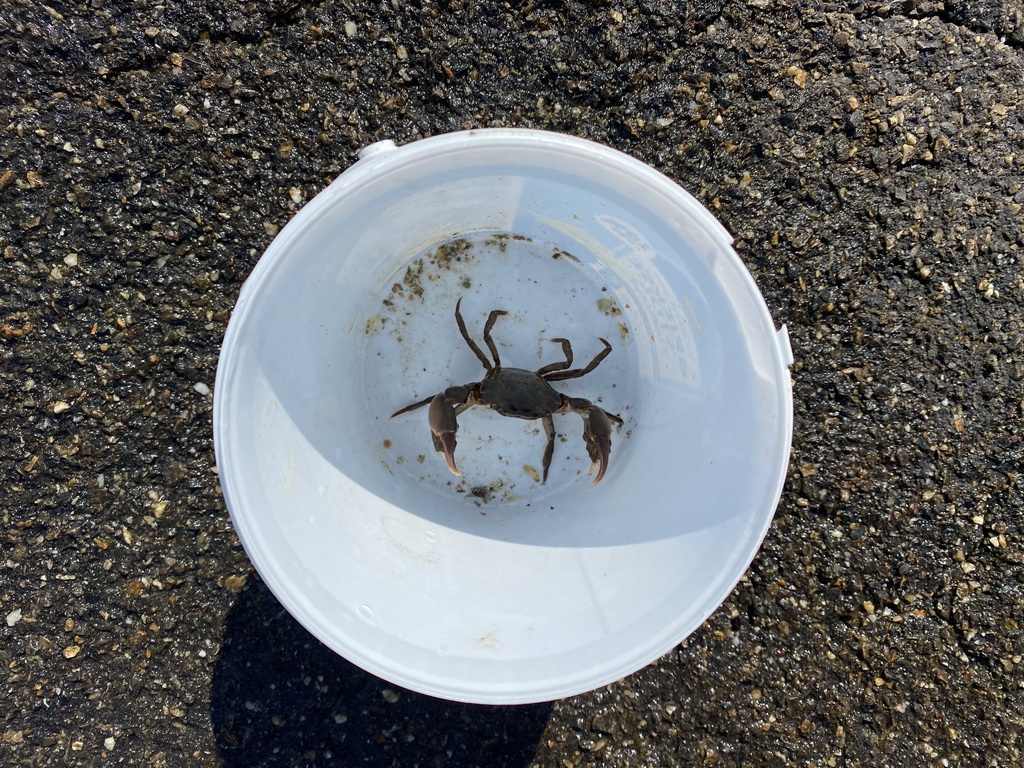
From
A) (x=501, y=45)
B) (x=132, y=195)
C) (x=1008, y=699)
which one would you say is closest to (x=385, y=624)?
(x=132, y=195)

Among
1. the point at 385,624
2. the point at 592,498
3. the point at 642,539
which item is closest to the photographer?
the point at 385,624

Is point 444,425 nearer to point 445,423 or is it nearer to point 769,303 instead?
point 445,423

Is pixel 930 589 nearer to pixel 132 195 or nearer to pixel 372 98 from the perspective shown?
pixel 372 98

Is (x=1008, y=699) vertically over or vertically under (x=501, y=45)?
under

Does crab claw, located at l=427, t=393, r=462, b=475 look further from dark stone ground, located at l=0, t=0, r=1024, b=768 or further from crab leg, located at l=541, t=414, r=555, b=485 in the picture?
dark stone ground, located at l=0, t=0, r=1024, b=768

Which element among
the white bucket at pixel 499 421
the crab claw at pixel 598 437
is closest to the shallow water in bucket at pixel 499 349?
the white bucket at pixel 499 421

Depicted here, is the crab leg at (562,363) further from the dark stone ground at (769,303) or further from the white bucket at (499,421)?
the dark stone ground at (769,303)

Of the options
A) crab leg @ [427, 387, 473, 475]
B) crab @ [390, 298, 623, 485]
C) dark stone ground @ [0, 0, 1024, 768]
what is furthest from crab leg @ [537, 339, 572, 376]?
dark stone ground @ [0, 0, 1024, 768]

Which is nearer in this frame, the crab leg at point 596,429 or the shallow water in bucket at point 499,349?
the crab leg at point 596,429
